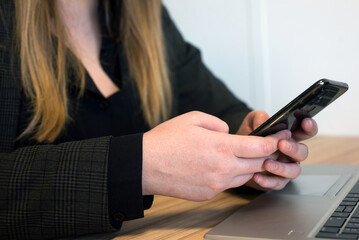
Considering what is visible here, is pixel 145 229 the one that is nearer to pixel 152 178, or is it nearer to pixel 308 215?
pixel 152 178

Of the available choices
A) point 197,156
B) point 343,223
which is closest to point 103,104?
point 197,156

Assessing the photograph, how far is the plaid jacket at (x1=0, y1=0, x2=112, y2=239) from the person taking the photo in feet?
2.27

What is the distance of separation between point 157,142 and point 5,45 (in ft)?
1.56

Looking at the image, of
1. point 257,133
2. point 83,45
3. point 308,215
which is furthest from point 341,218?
point 83,45

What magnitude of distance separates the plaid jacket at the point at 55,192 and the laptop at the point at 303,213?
0.56 ft

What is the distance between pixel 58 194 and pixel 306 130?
0.39m

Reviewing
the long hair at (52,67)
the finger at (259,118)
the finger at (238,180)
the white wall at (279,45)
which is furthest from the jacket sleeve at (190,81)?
the finger at (238,180)

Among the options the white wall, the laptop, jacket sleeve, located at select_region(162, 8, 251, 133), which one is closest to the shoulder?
jacket sleeve, located at select_region(162, 8, 251, 133)

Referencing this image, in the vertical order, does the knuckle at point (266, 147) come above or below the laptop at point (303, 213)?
above

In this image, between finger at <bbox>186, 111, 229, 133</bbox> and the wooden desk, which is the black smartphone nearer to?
finger at <bbox>186, 111, 229, 133</bbox>

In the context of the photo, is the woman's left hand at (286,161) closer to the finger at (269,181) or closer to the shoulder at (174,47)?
the finger at (269,181)

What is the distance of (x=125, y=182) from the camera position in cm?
68

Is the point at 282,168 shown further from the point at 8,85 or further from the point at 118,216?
the point at 8,85

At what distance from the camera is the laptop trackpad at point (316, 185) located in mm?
819
